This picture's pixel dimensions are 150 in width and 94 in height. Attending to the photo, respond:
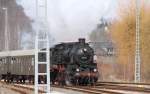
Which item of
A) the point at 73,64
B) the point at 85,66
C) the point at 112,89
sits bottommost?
the point at 112,89

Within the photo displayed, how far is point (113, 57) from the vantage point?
57.0m

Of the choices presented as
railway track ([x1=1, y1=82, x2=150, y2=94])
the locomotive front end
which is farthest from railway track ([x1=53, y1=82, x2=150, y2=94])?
the locomotive front end

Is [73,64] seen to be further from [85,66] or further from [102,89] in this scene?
[102,89]

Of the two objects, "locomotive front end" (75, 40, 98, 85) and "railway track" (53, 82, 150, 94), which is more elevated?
"locomotive front end" (75, 40, 98, 85)

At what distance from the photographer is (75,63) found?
31516 mm

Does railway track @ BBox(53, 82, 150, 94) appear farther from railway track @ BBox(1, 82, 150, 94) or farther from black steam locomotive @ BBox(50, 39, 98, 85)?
black steam locomotive @ BBox(50, 39, 98, 85)

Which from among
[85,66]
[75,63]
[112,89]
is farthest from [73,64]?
[112,89]

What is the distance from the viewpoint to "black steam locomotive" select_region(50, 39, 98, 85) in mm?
31406

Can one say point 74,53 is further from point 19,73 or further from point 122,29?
point 122,29

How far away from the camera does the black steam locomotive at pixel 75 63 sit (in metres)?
31.4

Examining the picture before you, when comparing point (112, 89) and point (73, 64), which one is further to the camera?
point (73, 64)

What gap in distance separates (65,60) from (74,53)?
92 centimetres

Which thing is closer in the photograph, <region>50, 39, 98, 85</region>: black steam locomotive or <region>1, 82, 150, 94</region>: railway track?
<region>1, 82, 150, 94</region>: railway track

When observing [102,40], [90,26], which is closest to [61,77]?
[90,26]
